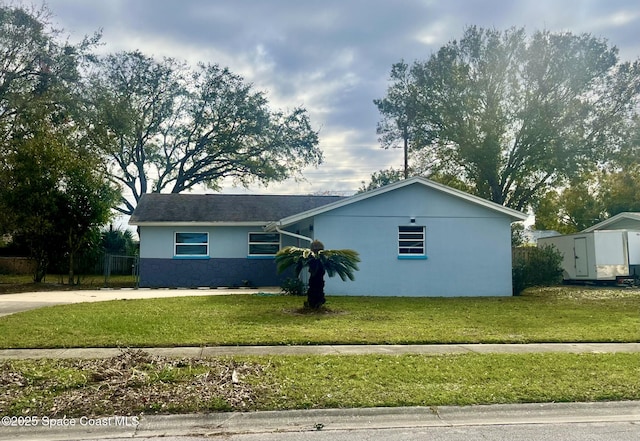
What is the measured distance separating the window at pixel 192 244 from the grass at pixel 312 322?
6.67 m

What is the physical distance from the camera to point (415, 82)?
112 ft

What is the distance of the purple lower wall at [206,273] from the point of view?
22297 mm

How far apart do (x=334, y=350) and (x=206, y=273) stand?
14.9 m

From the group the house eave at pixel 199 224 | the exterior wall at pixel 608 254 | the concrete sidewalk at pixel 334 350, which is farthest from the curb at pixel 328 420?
the exterior wall at pixel 608 254

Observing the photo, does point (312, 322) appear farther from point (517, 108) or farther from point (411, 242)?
point (517, 108)

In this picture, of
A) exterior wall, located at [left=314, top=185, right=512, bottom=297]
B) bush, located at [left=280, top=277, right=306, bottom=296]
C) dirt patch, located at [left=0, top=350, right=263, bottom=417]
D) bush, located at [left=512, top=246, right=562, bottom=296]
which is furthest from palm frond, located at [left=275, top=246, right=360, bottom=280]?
bush, located at [left=512, top=246, right=562, bottom=296]

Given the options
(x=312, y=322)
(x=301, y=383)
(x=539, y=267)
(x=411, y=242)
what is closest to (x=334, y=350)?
(x=301, y=383)

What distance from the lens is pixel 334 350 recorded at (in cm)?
853

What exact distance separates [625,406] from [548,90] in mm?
28530

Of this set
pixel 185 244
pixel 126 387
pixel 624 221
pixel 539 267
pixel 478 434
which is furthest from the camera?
pixel 624 221

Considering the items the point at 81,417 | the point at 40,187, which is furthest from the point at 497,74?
the point at 81,417

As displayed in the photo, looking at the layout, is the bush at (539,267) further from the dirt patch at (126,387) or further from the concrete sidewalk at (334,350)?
the dirt patch at (126,387)

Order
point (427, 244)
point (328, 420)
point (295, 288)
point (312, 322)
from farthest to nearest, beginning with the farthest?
1. point (427, 244)
2. point (295, 288)
3. point (312, 322)
4. point (328, 420)

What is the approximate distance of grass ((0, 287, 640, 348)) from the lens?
30.5ft
